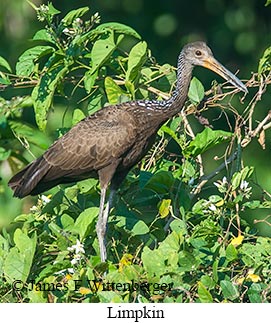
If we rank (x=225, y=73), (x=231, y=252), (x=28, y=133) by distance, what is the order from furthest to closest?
1. (x=28, y=133)
2. (x=225, y=73)
3. (x=231, y=252)

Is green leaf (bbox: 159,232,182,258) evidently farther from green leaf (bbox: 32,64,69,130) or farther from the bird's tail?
green leaf (bbox: 32,64,69,130)

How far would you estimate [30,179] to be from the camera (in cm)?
654

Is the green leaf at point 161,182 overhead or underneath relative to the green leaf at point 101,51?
underneath

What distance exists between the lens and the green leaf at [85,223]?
6121 mm

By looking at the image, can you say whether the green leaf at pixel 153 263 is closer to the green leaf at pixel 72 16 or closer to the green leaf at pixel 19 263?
the green leaf at pixel 19 263

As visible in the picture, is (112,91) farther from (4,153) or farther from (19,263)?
(19,263)

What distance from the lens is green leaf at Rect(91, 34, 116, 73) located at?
21.3ft

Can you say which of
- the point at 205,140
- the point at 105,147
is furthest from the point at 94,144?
the point at 205,140

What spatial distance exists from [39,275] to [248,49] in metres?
5.53

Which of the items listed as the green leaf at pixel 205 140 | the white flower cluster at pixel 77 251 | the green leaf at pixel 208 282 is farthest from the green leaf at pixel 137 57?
the green leaf at pixel 208 282

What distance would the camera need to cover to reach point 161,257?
5660 mm

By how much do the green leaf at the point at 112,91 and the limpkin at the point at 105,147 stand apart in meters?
0.12

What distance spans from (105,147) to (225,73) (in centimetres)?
74
